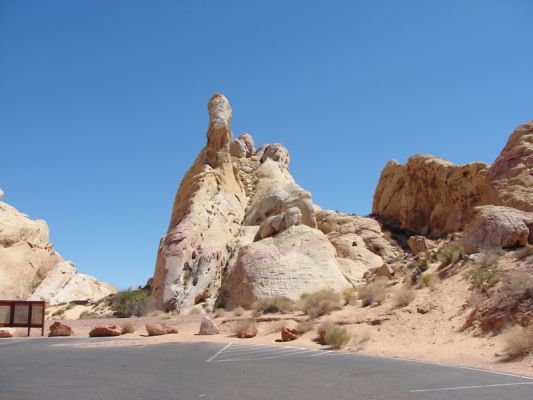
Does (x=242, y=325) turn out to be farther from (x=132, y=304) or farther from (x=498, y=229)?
(x=498, y=229)

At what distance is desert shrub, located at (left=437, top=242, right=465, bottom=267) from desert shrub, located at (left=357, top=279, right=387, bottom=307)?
104 inches

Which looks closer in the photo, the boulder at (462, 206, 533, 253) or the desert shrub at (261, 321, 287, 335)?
the desert shrub at (261, 321, 287, 335)

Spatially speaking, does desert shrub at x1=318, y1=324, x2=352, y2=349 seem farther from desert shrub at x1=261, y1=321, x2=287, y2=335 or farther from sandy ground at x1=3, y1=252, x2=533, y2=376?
desert shrub at x1=261, y1=321, x2=287, y2=335

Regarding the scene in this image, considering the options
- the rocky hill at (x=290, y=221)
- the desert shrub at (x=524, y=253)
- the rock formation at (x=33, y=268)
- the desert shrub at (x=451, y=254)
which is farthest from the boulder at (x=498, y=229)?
the rock formation at (x=33, y=268)

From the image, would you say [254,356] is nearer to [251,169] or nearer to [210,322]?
[210,322]

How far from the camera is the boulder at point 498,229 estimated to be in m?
21.8

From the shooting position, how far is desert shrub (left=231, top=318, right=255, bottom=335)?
848 inches

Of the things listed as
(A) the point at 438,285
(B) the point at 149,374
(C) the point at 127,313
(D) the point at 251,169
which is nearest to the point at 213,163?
(D) the point at 251,169

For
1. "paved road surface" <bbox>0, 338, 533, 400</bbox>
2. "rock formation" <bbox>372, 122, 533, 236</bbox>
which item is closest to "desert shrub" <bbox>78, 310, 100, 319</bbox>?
"paved road surface" <bbox>0, 338, 533, 400</bbox>

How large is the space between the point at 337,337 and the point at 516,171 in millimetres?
14377

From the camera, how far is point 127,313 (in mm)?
29469

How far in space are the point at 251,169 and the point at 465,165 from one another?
15377 millimetres

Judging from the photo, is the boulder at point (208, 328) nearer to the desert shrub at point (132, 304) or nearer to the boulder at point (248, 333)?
the boulder at point (248, 333)

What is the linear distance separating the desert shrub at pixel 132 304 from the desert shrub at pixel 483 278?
16009 millimetres
